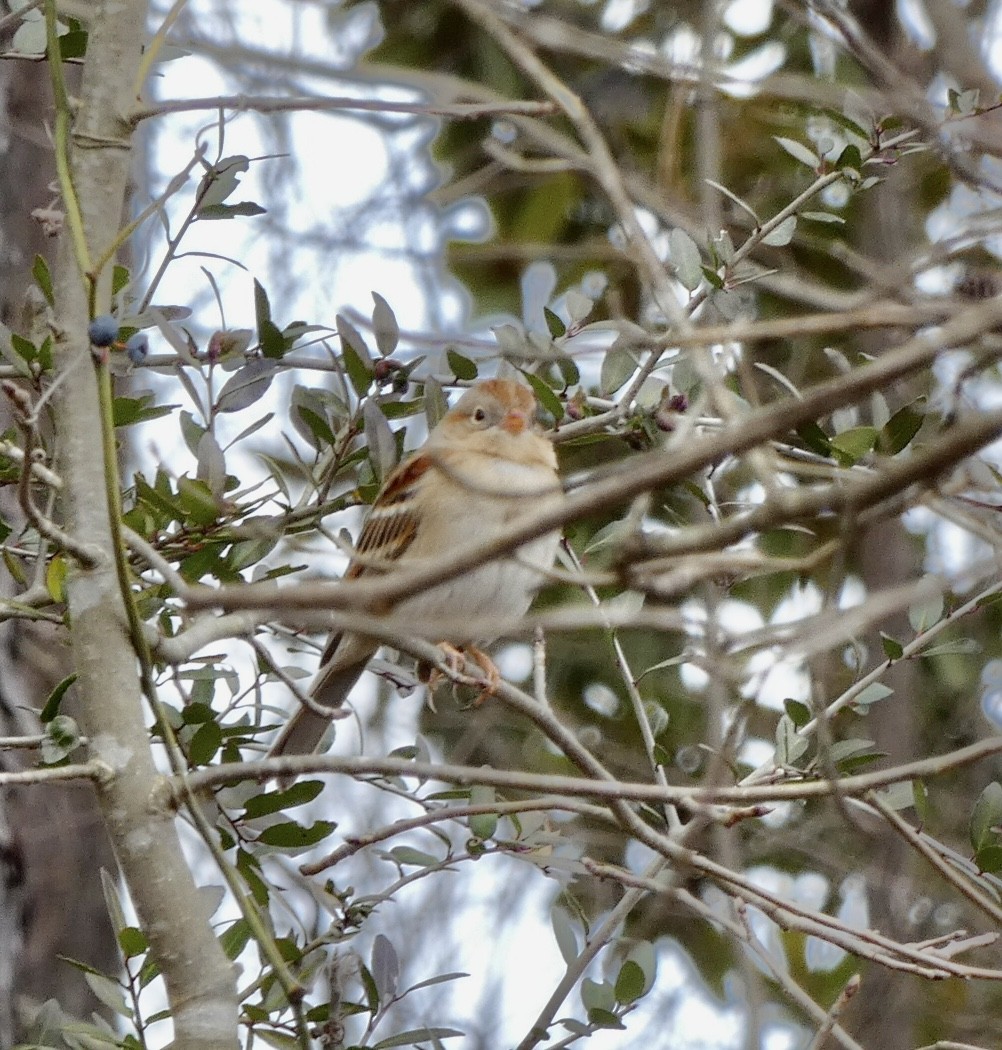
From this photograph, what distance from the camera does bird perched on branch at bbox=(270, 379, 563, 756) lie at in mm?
3719

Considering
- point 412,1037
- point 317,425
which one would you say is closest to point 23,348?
point 317,425

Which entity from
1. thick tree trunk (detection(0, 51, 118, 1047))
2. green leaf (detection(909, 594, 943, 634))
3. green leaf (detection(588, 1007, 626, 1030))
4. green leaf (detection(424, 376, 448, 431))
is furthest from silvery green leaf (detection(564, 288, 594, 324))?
thick tree trunk (detection(0, 51, 118, 1047))

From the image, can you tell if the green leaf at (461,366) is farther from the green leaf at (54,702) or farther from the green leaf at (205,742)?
the green leaf at (54,702)

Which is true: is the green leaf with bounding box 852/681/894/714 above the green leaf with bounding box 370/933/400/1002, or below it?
above

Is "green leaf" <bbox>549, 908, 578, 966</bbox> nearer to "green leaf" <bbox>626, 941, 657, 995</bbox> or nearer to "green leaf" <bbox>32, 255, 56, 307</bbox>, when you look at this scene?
"green leaf" <bbox>626, 941, 657, 995</bbox>

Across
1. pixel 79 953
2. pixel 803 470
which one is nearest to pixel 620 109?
pixel 79 953

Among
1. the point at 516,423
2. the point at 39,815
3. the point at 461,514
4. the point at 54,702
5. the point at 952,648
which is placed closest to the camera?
the point at 54,702

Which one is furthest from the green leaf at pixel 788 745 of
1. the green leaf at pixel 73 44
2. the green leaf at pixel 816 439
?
the green leaf at pixel 73 44

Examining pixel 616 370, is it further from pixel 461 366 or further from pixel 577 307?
pixel 461 366

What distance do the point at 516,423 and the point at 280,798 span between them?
4.78ft

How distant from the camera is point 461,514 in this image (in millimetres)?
3842

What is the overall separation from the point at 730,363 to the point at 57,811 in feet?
Result: 11.2

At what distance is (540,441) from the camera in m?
3.95

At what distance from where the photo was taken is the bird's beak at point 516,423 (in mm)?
3951
